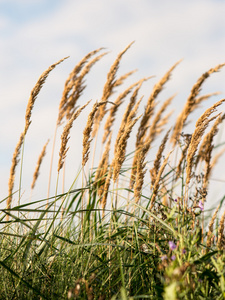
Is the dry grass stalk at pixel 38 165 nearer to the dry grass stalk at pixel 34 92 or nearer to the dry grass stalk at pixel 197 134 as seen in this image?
the dry grass stalk at pixel 34 92

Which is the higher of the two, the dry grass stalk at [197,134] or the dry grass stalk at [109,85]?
the dry grass stalk at [109,85]

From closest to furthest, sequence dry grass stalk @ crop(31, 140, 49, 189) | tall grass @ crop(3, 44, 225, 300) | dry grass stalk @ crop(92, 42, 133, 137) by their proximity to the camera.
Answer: tall grass @ crop(3, 44, 225, 300), dry grass stalk @ crop(92, 42, 133, 137), dry grass stalk @ crop(31, 140, 49, 189)

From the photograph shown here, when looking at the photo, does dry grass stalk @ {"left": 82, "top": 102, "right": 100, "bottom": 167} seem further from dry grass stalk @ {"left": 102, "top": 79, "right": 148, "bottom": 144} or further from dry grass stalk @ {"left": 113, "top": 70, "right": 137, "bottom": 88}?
dry grass stalk @ {"left": 113, "top": 70, "right": 137, "bottom": 88}

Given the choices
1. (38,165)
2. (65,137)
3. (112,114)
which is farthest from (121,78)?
(65,137)

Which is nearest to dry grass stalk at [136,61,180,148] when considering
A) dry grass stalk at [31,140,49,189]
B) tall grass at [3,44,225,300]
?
tall grass at [3,44,225,300]

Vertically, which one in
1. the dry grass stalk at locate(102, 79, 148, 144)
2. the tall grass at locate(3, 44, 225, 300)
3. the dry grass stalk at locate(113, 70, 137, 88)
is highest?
the dry grass stalk at locate(113, 70, 137, 88)

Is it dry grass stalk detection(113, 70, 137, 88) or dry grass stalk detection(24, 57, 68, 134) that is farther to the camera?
dry grass stalk detection(113, 70, 137, 88)

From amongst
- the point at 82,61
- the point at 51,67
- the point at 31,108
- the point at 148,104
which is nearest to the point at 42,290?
the point at 31,108

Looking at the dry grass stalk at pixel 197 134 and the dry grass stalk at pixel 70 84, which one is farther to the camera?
the dry grass stalk at pixel 70 84

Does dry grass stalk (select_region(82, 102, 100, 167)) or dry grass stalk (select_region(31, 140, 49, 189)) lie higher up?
dry grass stalk (select_region(31, 140, 49, 189))

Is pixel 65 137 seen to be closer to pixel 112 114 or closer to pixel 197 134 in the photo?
pixel 197 134

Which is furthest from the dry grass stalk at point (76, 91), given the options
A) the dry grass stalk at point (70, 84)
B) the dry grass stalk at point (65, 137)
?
the dry grass stalk at point (65, 137)

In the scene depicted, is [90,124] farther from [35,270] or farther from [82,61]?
[82,61]

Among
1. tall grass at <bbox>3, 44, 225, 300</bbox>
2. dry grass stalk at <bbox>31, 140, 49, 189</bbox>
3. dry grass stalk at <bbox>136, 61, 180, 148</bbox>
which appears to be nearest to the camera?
tall grass at <bbox>3, 44, 225, 300</bbox>
